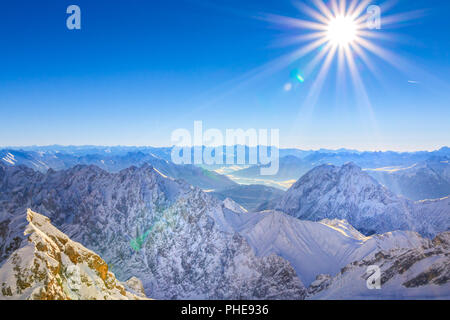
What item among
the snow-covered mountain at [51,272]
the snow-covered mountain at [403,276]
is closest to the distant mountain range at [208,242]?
the snow-covered mountain at [403,276]

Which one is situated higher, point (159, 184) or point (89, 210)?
point (159, 184)

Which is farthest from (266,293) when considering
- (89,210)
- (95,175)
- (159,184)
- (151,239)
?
(95,175)

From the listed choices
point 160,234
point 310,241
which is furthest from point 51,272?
point 310,241

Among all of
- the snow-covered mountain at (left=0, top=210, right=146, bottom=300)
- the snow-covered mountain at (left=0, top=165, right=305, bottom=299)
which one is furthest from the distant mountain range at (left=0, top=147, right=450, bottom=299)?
the snow-covered mountain at (left=0, top=210, right=146, bottom=300)

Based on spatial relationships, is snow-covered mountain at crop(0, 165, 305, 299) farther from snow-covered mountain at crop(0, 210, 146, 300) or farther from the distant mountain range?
snow-covered mountain at crop(0, 210, 146, 300)
